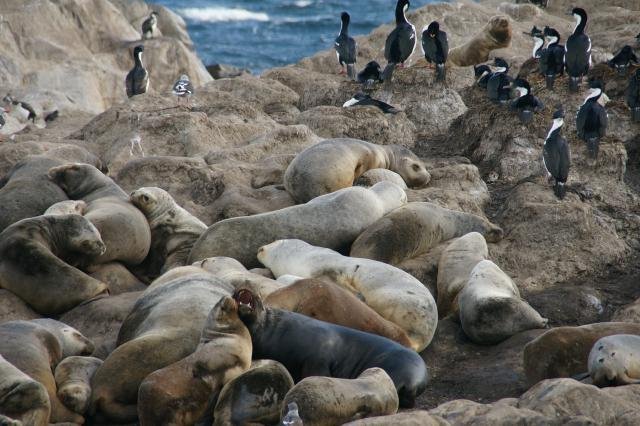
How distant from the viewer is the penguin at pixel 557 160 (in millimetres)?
10750

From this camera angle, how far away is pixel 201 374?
6.14 m

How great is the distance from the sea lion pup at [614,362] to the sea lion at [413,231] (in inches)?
106

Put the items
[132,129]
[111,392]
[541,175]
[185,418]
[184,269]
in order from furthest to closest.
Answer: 1. [132,129]
2. [541,175]
3. [184,269]
4. [111,392]
5. [185,418]

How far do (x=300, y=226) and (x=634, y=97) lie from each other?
5.01 m

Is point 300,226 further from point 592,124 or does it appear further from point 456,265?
point 592,124

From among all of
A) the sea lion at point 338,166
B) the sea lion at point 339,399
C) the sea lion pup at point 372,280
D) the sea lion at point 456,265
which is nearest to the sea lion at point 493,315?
the sea lion pup at point 372,280

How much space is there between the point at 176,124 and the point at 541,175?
387 cm

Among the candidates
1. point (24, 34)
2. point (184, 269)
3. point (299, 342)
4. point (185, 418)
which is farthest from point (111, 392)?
point (24, 34)

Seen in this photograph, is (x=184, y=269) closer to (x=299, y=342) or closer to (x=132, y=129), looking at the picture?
(x=299, y=342)

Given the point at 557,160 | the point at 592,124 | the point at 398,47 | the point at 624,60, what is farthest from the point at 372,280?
the point at 624,60

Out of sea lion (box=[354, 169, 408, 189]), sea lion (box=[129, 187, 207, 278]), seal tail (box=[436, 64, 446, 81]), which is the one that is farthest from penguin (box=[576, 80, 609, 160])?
sea lion (box=[129, 187, 207, 278])

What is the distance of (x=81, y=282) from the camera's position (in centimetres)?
826

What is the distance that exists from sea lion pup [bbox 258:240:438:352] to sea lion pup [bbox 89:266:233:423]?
1.15 m

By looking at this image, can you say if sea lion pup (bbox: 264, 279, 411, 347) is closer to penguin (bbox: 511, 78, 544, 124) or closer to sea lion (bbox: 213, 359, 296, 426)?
sea lion (bbox: 213, 359, 296, 426)
